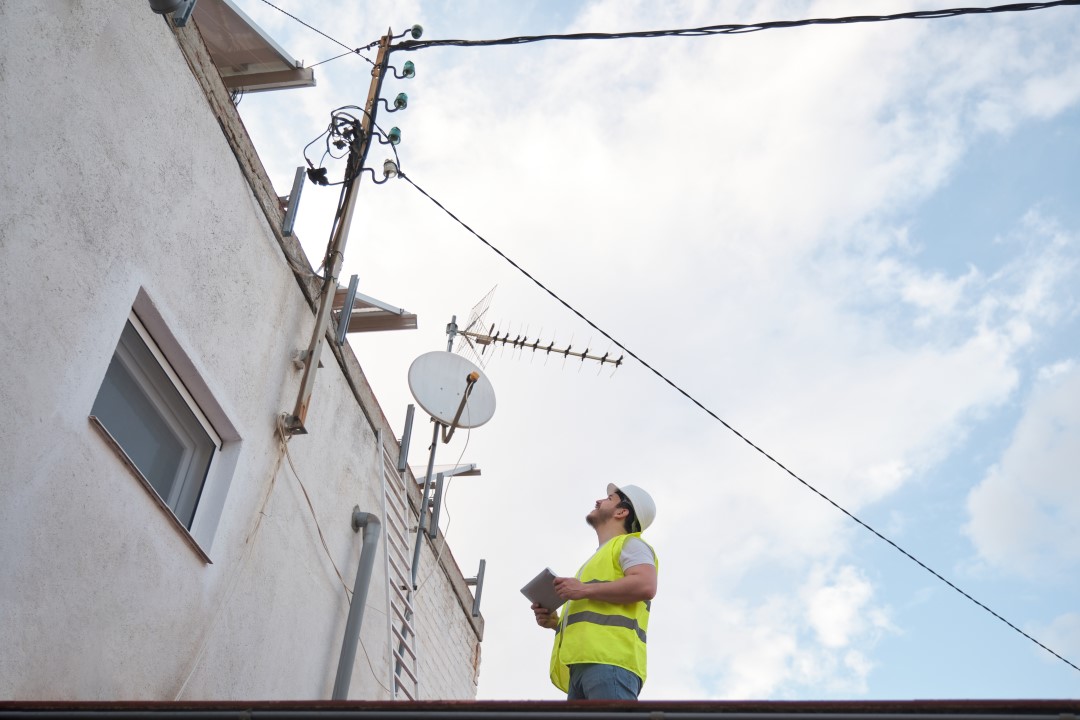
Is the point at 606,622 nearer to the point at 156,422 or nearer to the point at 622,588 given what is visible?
the point at 622,588

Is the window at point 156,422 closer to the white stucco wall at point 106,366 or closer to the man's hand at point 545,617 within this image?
the white stucco wall at point 106,366

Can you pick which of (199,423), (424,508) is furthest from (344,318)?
(424,508)

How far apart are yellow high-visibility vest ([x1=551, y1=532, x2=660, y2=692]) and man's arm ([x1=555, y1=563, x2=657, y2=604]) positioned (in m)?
0.08

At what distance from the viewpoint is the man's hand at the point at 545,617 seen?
495 cm

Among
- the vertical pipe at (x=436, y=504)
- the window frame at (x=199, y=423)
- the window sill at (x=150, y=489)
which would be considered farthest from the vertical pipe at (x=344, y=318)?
the vertical pipe at (x=436, y=504)

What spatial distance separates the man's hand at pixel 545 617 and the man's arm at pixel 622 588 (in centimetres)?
30

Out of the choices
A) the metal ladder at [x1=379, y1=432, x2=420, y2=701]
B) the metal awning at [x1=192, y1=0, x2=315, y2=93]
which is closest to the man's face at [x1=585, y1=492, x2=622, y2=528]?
the metal ladder at [x1=379, y1=432, x2=420, y2=701]

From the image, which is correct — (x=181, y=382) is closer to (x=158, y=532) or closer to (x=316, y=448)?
(x=158, y=532)

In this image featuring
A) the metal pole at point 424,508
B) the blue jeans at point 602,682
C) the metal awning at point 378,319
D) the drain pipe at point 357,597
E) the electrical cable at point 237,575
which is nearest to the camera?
the blue jeans at point 602,682

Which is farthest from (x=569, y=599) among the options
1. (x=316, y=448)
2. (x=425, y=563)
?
(x=425, y=563)

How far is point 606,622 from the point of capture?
4.60m

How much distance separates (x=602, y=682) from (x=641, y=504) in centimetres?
114

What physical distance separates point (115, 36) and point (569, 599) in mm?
3040


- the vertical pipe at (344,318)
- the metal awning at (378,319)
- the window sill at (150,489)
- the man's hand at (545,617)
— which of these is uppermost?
the metal awning at (378,319)
